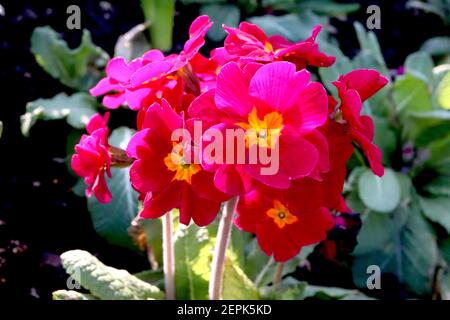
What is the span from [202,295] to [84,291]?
43 cm

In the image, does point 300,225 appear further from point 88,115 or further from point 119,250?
point 88,115

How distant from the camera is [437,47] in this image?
347cm

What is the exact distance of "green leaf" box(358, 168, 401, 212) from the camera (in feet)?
7.47

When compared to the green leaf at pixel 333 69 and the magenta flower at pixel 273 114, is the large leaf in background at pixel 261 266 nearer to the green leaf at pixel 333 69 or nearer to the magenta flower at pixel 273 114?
the green leaf at pixel 333 69

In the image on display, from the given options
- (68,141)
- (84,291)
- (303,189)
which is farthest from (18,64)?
(303,189)

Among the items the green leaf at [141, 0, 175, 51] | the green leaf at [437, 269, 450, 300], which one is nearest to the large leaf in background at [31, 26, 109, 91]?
the green leaf at [141, 0, 175, 51]

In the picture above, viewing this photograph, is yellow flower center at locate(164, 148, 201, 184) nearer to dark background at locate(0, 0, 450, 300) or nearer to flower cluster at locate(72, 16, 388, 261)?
flower cluster at locate(72, 16, 388, 261)

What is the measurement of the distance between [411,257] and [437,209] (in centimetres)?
20

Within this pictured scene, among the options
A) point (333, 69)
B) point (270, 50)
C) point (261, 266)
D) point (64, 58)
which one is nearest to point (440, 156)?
point (333, 69)

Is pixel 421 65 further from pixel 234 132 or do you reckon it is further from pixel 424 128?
pixel 234 132

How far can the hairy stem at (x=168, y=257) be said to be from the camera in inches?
63.1

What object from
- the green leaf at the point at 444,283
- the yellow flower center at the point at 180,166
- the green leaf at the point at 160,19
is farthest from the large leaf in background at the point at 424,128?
the yellow flower center at the point at 180,166

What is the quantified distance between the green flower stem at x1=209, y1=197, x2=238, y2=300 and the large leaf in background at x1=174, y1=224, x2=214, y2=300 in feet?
0.54

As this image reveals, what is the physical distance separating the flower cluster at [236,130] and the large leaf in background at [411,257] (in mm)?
1088
